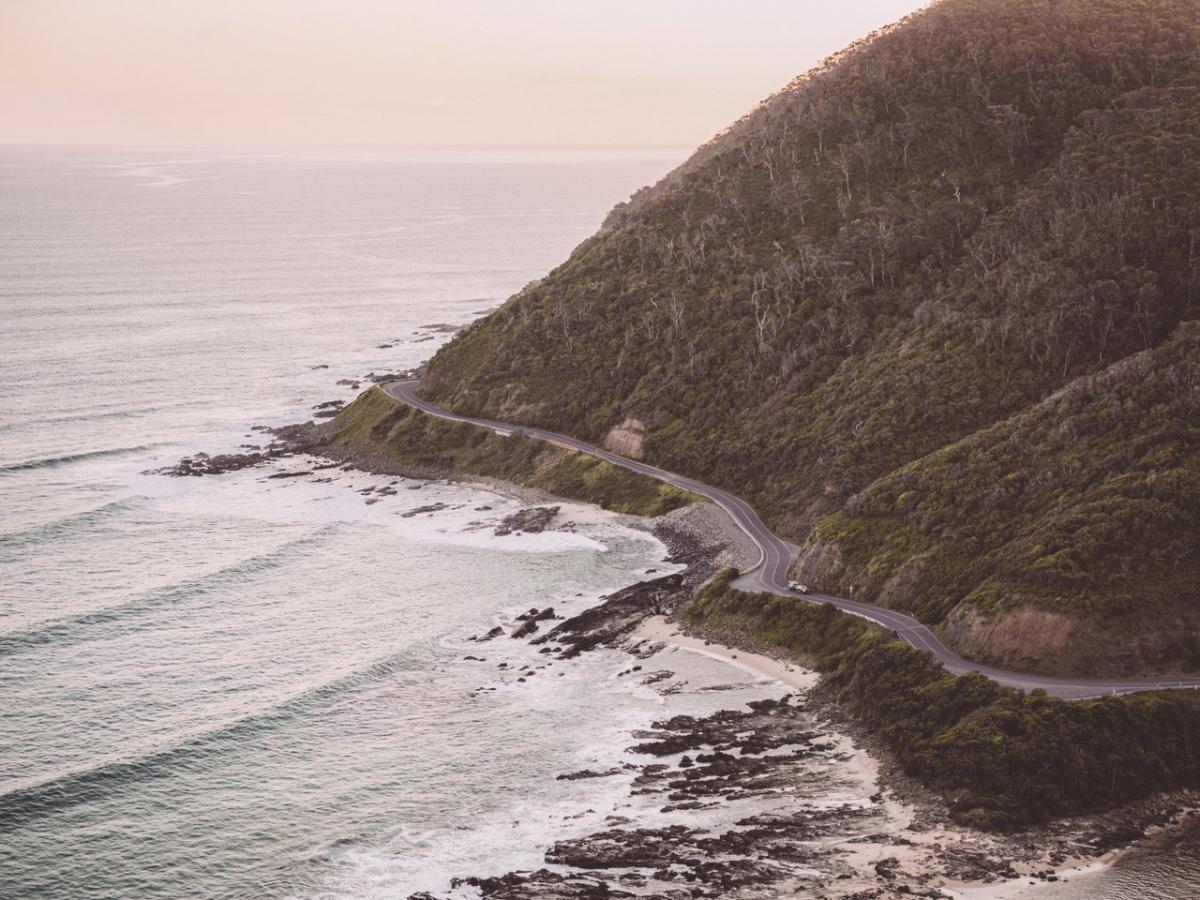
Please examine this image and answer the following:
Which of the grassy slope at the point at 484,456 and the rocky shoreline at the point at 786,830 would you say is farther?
the grassy slope at the point at 484,456

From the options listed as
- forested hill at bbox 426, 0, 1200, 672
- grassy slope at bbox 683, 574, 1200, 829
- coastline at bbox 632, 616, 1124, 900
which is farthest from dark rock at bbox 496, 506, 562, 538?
coastline at bbox 632, 616, 1124, 900

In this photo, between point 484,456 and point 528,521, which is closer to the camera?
point 528,521

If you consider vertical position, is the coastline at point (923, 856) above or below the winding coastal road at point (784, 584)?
below

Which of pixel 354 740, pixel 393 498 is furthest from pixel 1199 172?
pixel 354 740

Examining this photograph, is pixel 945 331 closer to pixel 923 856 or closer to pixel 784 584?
pixel 784 584

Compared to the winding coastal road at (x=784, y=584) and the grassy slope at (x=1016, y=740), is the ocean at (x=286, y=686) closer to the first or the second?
the winding coastal road at (x=784, y=584)

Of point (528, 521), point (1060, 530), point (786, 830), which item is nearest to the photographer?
point (786, 830)

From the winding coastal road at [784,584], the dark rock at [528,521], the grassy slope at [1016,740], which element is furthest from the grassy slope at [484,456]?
the grassy slope at [1016,740]

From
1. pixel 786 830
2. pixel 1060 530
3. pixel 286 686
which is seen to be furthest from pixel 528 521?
pixel 786 830
